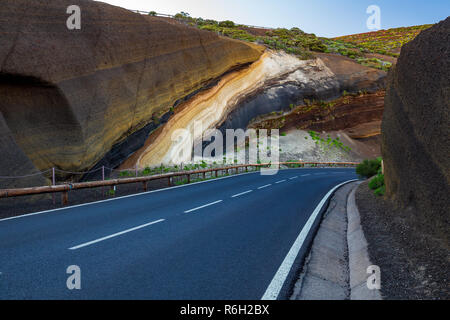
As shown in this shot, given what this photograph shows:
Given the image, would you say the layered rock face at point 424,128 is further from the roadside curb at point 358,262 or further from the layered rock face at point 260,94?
the layered rock face at point 260,94

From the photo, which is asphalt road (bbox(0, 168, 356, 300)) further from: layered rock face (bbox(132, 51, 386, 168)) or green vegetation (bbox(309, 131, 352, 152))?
green vegetation (bbox(309, 131, 352, 152))

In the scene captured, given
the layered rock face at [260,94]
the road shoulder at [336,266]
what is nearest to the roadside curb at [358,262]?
the road shoulder at [336,266]

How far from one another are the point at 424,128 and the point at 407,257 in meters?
2.45

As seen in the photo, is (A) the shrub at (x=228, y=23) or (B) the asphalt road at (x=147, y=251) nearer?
(B) the asphalt road at (x=147, y=251)

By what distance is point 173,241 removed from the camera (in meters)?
6.14

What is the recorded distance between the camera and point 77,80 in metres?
15.0

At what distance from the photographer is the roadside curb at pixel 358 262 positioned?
4.19m

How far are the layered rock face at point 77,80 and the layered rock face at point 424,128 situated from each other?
1162 centimetres

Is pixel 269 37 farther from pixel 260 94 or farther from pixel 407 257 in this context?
pixel 407 257

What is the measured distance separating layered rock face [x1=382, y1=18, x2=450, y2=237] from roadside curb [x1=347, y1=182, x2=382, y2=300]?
1161 mm

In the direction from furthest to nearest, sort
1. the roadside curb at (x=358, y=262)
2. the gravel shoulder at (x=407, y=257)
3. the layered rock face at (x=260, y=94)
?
the layered rock face at (x=260, y=94) → the roadside curb at (x=358, y=262) → the gravel shoulder at (x=407, y=257)

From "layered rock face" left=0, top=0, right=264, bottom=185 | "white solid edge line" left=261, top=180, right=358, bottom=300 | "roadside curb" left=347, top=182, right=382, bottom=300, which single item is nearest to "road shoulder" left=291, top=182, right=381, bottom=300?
"roadside curb" left=347, top=182, right=382, bottom=300

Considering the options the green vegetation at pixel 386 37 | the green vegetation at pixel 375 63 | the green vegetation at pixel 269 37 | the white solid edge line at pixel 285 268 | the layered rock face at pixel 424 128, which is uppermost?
the green vegetation at pixel 386 37

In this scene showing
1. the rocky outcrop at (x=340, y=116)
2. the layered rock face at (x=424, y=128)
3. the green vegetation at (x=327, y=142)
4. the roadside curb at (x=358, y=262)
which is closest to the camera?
the roadside curb at (x=358, y=262)
